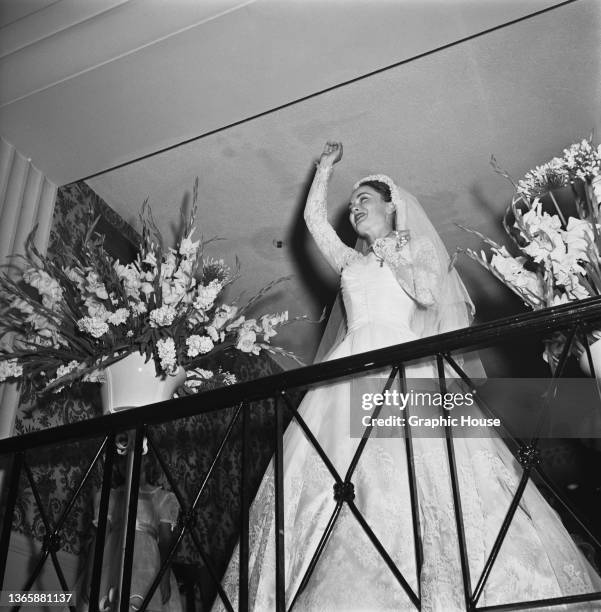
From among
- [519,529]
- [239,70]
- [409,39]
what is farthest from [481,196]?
[519,529]

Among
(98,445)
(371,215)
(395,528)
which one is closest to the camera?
(395,528)

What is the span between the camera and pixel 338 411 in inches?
118

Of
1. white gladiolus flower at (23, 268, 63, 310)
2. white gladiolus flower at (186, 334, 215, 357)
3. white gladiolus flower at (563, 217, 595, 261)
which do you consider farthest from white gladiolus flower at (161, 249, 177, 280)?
white gladiolus flower at (563, 217, 595, 261)

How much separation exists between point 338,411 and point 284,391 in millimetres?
669

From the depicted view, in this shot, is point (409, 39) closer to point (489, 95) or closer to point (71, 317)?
point (489, 95)

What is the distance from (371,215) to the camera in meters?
4.04

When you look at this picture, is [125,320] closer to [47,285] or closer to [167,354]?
[167,354]

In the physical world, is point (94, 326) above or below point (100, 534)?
above

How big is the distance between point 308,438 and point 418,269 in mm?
1656

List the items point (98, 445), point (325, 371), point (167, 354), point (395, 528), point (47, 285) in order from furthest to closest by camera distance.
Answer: point (98, 445) → point (47, 285) → point (167, 354) → point (395, 528) → point (325, 371)

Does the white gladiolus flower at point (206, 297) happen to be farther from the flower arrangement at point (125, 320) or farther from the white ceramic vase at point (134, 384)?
the white ceramic vase at point (134, 384)

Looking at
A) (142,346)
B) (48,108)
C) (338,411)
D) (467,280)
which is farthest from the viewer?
(467,280)

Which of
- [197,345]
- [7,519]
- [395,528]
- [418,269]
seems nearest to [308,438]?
[395,528]

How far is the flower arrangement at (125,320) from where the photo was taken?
3256 millimetres
